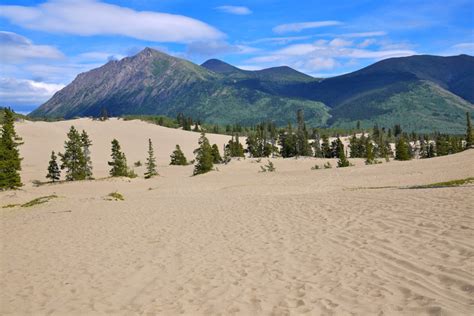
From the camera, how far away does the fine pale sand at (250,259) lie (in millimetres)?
8234

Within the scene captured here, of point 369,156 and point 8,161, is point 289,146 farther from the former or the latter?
point 8,161

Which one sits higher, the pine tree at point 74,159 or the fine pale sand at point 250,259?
the pine tree at point 74,159

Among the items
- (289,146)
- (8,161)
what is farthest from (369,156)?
(8,161)

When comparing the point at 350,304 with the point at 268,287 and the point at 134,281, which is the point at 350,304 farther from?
the point at 134,281

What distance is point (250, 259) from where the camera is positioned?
11820 millimetres

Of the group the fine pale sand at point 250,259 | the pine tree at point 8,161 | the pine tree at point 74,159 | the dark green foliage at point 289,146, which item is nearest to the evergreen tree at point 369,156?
the dark green foliage at point 289,146

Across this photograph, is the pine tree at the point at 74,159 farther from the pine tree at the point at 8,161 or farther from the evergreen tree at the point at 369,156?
the evergreen tree at the point at 369,156

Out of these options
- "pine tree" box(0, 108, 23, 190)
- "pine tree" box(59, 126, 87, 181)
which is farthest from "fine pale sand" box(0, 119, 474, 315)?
"pine tree" box(59, 126, 87, 181)

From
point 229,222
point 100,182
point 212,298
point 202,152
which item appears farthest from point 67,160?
point 212,298

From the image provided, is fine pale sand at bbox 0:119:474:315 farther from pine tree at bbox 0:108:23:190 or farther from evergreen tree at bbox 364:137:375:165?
evergreen tree at bbox 364:137:375:165

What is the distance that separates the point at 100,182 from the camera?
5275cm

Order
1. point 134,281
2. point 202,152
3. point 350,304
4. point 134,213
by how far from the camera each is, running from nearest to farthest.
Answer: point 350,304 < point 134,281 < point 134,213 < point 202,152

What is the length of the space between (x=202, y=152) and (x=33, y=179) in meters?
31.0

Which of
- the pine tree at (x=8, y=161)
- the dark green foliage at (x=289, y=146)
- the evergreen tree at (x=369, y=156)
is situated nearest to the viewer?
the pine tree at (x=8, y=161)
